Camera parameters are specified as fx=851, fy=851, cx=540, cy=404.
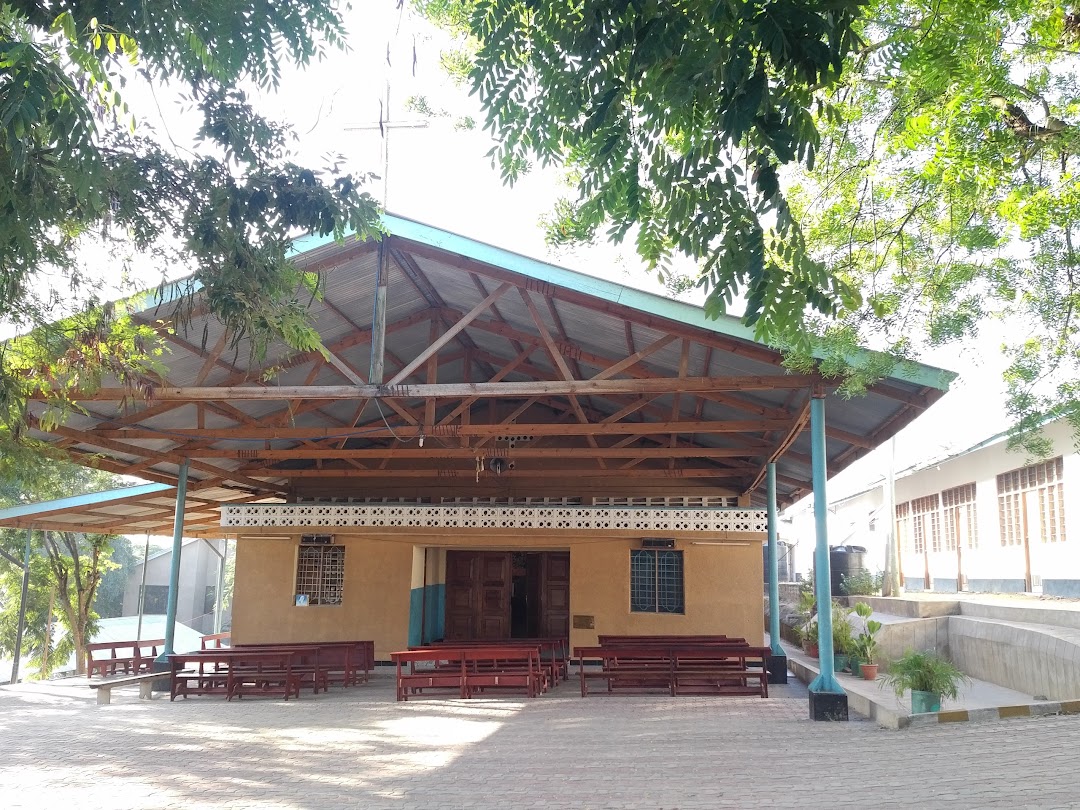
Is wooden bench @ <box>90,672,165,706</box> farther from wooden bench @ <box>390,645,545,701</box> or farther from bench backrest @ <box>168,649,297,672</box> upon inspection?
wooden bench @ <box>390,645,545,701</box>

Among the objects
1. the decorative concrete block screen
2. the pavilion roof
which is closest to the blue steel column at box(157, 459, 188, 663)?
the pavilion roof

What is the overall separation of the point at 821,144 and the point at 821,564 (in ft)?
20.0

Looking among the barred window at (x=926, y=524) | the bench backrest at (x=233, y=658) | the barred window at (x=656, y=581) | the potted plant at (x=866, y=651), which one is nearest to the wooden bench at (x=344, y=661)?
the bench backrest at (x=233, y=658)

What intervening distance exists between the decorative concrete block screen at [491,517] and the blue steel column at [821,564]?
250 inches

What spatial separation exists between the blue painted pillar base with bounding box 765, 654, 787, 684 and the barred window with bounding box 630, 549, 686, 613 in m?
3.09

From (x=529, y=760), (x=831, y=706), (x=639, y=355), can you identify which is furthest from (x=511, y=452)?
(x=529, y=760)

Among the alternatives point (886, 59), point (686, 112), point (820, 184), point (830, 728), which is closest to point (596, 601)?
point (830, 728)

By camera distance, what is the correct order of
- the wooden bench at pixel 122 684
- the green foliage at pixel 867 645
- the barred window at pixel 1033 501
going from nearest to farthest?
the wooden bench at pixel 122 684 → the green foliage at pixel 867 645 → the barred window at pixel 1033 501

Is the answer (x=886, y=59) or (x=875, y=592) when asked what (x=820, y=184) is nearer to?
(x=886, y=59)

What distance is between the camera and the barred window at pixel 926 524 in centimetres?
2348

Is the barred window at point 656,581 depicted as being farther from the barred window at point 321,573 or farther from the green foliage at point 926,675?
the green foliage at point 926,675

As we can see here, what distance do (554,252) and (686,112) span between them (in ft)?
19.1

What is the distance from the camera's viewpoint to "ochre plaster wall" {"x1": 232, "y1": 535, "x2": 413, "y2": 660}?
16688mm

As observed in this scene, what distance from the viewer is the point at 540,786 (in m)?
6.04
